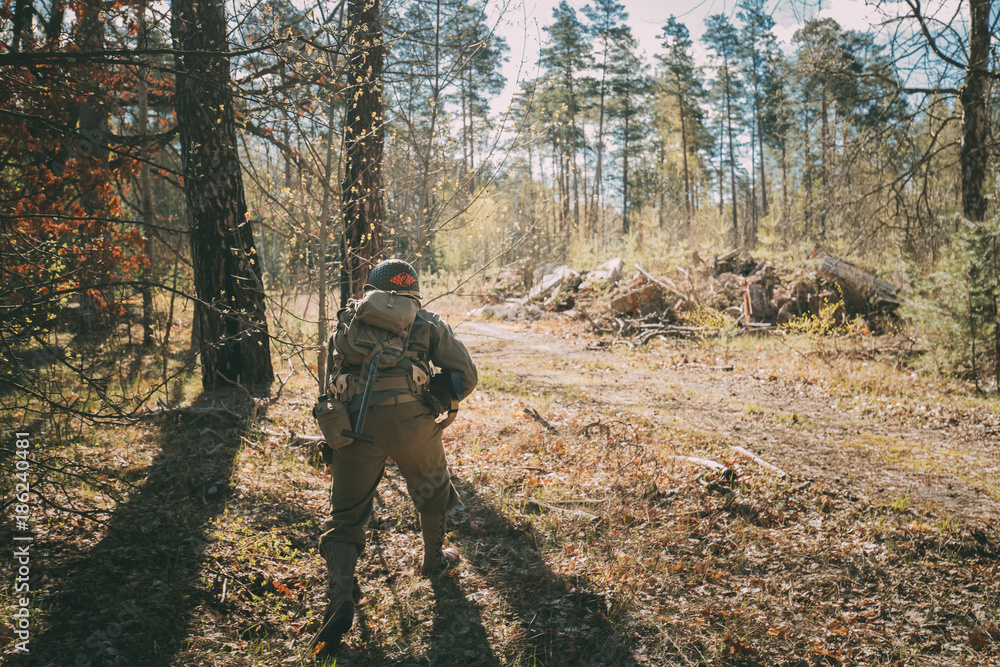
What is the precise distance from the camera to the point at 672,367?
10.2m

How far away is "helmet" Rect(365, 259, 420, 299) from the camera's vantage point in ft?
11.5

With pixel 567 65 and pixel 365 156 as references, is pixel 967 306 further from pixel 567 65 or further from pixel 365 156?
pixel 567 65

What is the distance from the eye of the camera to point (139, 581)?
3.29 metres

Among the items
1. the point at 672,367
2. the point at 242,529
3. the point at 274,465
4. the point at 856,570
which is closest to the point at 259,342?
the point at 274,465

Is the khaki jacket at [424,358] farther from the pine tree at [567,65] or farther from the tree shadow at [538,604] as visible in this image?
the pine tree at [567,65]

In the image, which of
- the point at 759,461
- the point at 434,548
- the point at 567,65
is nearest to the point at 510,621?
the point at 434,548

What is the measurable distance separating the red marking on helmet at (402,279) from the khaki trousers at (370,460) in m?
0.76

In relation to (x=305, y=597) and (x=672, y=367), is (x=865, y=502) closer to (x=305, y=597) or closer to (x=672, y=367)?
(x=305, y=597)

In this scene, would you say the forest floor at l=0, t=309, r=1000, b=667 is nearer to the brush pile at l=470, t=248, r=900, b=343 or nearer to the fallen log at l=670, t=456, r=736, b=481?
the fallen log at l=670, t=456, r=736, b=481

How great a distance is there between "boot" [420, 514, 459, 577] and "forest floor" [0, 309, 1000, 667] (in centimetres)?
11

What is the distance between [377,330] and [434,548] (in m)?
1.57

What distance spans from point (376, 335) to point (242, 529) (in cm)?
190

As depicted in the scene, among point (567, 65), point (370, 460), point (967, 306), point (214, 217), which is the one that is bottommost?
point (370, 460)

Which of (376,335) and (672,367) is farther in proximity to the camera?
(672,367)
